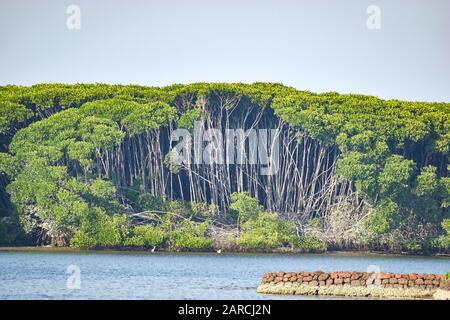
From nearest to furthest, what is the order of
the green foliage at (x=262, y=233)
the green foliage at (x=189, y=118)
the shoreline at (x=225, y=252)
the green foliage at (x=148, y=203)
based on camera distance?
the shoreline at (x=225, y=252), the green foliage at (x=262, y=233), the green foliage at (x=148, y=203), the green foliage at (x=189, y=118)

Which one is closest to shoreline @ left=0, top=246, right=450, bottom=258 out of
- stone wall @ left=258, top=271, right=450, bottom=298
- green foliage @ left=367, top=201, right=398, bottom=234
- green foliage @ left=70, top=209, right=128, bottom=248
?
green foliage @ left=70, top=209, right=128, bottom=248

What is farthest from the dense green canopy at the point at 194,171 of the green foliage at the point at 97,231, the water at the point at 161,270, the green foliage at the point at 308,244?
the water at the point at 161,270

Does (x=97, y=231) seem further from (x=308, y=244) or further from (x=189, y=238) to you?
(x=308, y=244)

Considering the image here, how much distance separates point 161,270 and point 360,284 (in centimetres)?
1418

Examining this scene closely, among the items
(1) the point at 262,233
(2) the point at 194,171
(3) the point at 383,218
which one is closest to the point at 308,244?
(1) the point at 262,233

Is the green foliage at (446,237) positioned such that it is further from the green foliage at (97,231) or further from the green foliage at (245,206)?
the green foliage at (97,231)

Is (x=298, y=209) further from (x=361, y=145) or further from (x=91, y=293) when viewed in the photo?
(x=91, y=293)

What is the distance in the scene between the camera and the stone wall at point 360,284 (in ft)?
150

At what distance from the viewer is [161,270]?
59.0 metres

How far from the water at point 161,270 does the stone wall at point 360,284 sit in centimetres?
107

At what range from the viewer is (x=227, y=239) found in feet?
251

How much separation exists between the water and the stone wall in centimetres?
107

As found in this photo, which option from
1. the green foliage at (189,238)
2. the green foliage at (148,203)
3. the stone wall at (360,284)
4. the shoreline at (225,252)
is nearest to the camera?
the stone wall at (360,284)

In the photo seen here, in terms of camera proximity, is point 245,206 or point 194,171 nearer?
point 245,206
